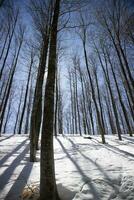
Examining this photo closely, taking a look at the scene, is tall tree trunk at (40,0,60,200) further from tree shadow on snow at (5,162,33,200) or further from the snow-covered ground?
tree shadow on snow at (5,162,33,200)

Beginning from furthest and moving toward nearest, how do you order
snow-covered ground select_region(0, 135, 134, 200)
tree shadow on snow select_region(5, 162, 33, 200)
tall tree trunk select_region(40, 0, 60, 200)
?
1. tree shadow on snow select_region(5, 162, 33, 200)
2. snow-covered ground select_region(0, 135, 134, 200)
3. tall tree trunk select_region(40, 0, 60, 200)

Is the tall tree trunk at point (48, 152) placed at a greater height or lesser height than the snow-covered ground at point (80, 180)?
greater

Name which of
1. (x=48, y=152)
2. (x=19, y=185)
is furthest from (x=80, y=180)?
(x=19, y=185)

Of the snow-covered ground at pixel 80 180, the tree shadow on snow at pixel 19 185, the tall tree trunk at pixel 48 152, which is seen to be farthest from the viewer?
the tree shadow on snow at pixel 19 185

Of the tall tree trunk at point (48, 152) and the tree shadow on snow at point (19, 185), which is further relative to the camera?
the tree shadow on snow at point (19, 185)

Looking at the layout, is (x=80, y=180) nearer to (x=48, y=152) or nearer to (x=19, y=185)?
(x=48, y=152)

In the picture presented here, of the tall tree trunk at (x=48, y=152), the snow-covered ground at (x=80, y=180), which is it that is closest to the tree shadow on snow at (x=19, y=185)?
the snow-covered ground at (x=80, y=180)

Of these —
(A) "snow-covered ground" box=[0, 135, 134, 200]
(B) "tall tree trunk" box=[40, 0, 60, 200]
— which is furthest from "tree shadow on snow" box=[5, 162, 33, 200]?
(B) "tall tree trunk" box=[40, 0, 60, 200]

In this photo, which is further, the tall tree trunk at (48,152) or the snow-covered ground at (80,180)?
the snow-covered ground at (80,180)

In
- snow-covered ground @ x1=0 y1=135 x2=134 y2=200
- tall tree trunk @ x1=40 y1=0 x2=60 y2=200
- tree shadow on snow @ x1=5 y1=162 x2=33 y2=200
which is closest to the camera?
tall tree trunk @ x1=40 y1=0 x2=60 y2=200

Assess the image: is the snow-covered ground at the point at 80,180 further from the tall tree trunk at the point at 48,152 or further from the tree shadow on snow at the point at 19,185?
the tall tree trunk at the point at 48,152

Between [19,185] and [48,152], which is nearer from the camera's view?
[48,152]

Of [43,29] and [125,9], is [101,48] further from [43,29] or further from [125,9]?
[43,29]

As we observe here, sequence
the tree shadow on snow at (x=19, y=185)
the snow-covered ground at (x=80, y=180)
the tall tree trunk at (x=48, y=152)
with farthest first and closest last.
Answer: the tree shadow on snow at (x=19, y=185), the snow-covered ground at (x=80, y=180), the tall tree trunk at (x=48, y=152)
